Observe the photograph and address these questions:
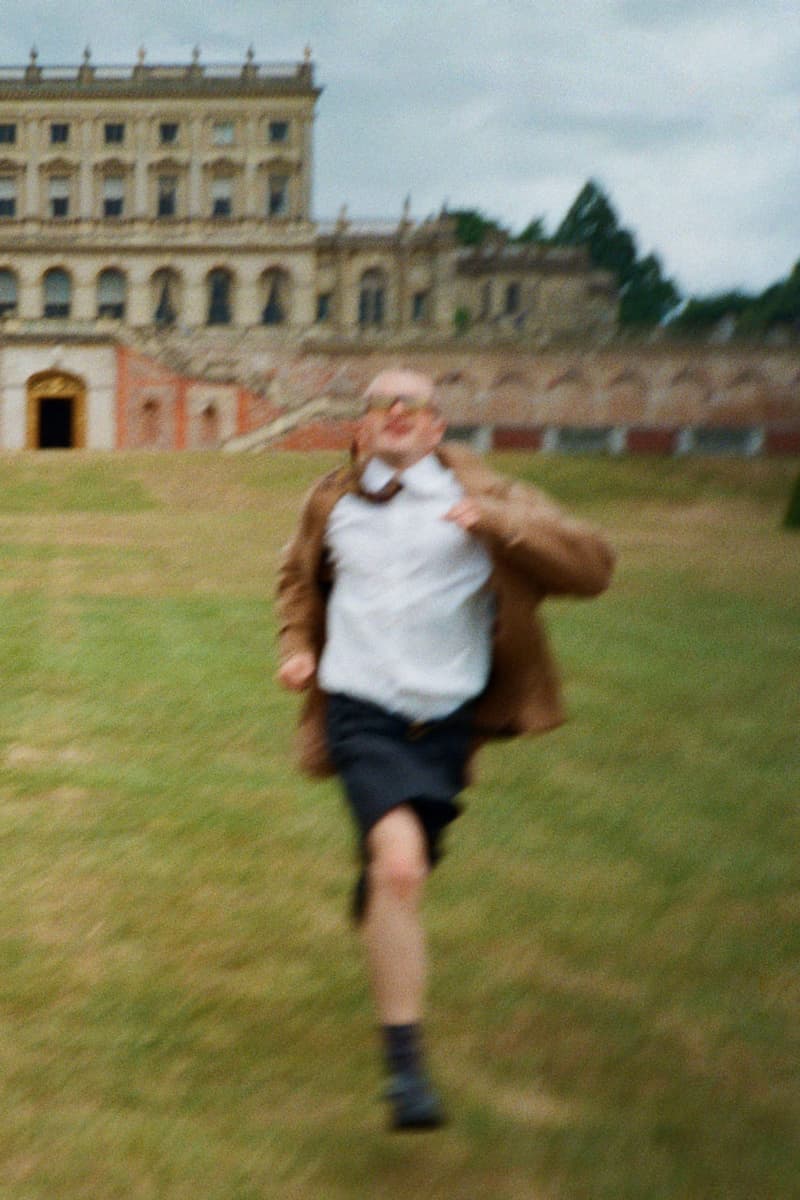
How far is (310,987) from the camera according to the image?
4457 mm

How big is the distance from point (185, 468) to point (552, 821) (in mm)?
23225

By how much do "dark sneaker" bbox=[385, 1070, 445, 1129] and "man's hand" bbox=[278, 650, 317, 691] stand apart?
980 mm

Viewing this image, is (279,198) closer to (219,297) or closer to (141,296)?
(219,297)

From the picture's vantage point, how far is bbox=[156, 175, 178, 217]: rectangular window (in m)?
63.1

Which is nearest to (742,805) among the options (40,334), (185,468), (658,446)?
(185,468)

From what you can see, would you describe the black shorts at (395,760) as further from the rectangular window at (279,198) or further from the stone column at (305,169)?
the rectangular window at (279,198)

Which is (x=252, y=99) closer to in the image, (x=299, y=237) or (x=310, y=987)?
(x=299, y=237)

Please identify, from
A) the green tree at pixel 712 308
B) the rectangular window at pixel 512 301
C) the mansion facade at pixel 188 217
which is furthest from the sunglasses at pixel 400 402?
the green tree at pixel 712 308

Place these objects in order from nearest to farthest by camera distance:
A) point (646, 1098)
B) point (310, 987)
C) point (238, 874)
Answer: point (646, 1098), point (310, 987), point (238, 874)

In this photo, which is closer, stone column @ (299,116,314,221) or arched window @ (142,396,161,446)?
arched window @ (142,396,161,446)

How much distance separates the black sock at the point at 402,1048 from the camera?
3.30 meters

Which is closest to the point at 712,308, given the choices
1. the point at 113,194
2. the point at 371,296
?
the point at 371,296

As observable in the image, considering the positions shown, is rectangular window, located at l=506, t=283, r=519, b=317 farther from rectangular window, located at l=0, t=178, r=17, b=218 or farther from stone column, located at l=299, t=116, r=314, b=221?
rectangular window, located at l=0, t=178, r=17, b=218

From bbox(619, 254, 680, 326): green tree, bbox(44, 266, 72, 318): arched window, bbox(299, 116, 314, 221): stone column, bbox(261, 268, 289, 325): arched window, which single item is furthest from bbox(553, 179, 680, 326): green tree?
bbox(44, 266, 72, 318): arched window
